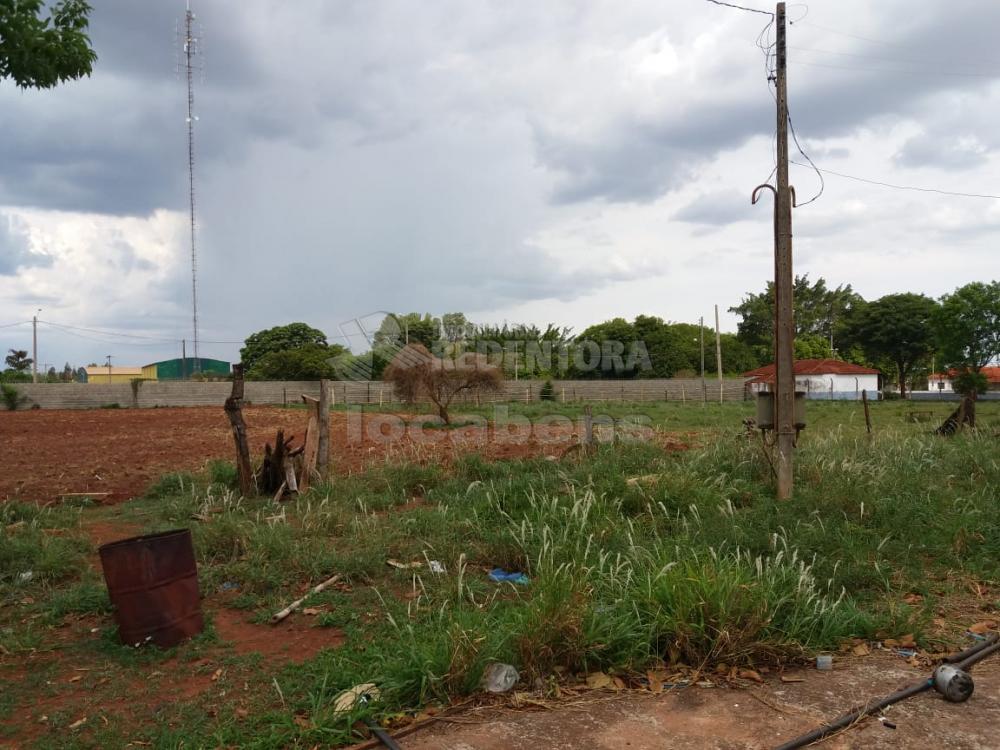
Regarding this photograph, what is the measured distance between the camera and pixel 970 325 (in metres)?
40.7

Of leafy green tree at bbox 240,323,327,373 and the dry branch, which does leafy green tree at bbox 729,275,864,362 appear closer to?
leafy green tree at bbox 240,323,327,373

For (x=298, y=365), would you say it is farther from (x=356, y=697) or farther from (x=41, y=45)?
(x=356, y=697)

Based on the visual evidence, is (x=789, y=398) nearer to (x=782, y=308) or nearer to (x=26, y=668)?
(x=782, y=308)

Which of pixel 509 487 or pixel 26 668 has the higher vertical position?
pixel 509 487

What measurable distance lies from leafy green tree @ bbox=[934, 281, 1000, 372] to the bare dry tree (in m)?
32.9

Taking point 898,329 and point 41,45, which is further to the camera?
point 898,329

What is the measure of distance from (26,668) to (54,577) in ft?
5.50

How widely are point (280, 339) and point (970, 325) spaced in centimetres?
4239

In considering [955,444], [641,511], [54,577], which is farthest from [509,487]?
[955,444]

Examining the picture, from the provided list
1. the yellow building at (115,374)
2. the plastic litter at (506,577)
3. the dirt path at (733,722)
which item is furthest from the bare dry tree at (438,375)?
the yellow building at (115,374)

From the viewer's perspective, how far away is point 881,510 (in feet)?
20.8

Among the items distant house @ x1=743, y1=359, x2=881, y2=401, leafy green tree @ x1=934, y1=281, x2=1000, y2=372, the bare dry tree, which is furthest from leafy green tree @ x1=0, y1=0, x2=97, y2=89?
leafy green tree @ x1=934, y1=281, x2=1000, y2=372

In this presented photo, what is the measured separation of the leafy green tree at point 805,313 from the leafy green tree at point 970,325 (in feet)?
29.7

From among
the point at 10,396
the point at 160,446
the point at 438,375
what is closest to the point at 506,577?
the point at 160,446
